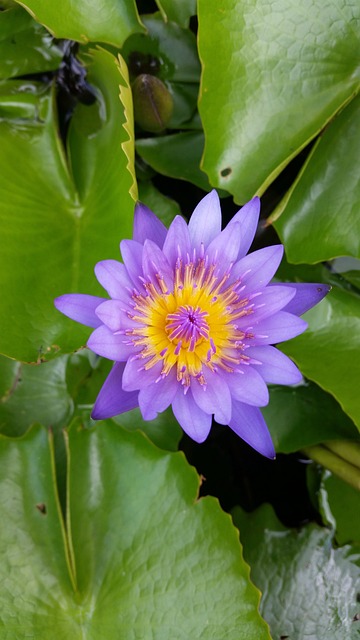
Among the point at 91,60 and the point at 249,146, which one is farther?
the point at 91,60

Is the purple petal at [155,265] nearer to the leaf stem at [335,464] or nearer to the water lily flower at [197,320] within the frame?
the water lily flower at [197,320]

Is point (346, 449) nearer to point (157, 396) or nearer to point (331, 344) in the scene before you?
point (331, 344)

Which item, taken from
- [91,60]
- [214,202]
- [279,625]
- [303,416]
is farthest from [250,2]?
[279,625]

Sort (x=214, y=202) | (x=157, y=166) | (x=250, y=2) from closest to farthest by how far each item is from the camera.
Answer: (x=214, y=202)
(x=250, y=2)
(x=157, y=166)

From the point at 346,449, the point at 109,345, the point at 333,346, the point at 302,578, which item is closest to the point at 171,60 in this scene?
the point at 333,346

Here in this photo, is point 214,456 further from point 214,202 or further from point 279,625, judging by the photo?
point 214,202

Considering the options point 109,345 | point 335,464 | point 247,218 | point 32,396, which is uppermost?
point 247,218

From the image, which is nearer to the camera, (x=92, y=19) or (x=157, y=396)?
(x=157, y=396)
